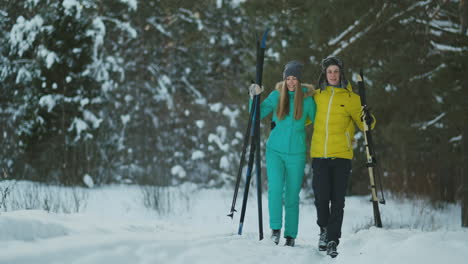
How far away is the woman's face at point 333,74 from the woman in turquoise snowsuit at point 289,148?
27cm

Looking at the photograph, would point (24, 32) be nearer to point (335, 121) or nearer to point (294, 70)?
point (294, 70)

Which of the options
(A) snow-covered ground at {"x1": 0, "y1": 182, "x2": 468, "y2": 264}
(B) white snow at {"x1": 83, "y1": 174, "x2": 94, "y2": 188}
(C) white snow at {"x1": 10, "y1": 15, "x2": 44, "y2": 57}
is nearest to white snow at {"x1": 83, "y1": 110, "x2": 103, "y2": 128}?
(B) white snow at {"x1": 83, "y1": 174, "x2": 94, "y2": 188}

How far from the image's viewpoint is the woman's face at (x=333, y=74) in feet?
16.2

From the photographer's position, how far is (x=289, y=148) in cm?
509

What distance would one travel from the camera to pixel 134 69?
15508mm

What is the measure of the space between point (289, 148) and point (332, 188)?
1.82ft

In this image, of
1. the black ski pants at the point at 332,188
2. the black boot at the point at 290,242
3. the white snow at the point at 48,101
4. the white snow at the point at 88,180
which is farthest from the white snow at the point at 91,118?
the black ski pants at the point at 332,188

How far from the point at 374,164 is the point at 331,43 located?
11.4 ft

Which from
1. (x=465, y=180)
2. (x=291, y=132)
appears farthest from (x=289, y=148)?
(x=465, y=180)

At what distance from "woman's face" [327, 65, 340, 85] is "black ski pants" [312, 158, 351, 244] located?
742mm

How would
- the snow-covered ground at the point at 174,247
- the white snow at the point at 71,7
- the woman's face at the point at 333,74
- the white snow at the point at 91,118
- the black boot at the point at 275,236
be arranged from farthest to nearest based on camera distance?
the white snow at the point at 91,118 < the white snow at the point at 71,7 < the black boot at the point at 275,236 < the woman's face at the point at 333,74 < the snow-covered ground at the point at 174,247

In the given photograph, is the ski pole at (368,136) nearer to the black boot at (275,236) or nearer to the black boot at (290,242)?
the black boot at (290,242)

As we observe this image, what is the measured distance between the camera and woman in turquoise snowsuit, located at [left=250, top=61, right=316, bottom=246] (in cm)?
510

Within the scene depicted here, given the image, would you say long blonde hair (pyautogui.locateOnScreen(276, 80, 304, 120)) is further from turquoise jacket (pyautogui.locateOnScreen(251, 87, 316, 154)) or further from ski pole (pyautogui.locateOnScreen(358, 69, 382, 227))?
ski pole (pyautogui.locateOnScreen(358, 69, 382, 227))
